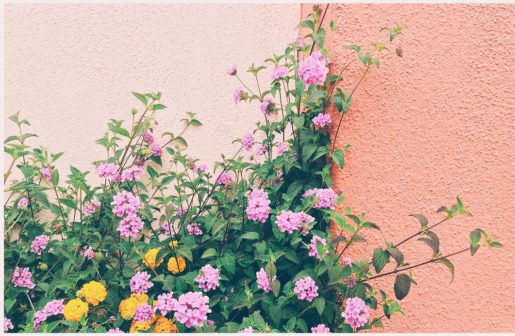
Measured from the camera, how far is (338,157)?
150 centimetres

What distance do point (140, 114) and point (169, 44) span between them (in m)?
0.37

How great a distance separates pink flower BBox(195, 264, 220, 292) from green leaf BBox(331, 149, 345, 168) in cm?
59

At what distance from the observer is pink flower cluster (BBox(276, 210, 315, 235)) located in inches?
53.2

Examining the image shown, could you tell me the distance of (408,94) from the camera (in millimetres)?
1450

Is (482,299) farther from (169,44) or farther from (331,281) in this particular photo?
(169,44)

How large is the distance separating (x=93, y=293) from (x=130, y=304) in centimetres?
14

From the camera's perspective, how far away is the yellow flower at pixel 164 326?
1408 mm

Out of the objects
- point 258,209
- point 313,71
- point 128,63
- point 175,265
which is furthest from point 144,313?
point 128,63

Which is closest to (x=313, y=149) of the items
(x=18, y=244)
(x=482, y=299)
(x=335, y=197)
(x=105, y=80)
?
(x=335, y=197)

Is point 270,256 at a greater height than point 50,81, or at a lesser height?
lesser

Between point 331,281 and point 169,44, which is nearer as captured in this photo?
point 331,281

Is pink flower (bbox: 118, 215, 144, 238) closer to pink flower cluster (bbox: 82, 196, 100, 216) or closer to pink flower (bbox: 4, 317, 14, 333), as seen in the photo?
pink flower cluster (bbox: 82, 196, 100, 216)

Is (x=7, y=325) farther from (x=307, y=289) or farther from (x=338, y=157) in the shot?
(x=338, y=157)

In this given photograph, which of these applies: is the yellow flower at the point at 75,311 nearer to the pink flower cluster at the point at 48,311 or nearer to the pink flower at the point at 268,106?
the pink flower cluster at the point at 48,311
